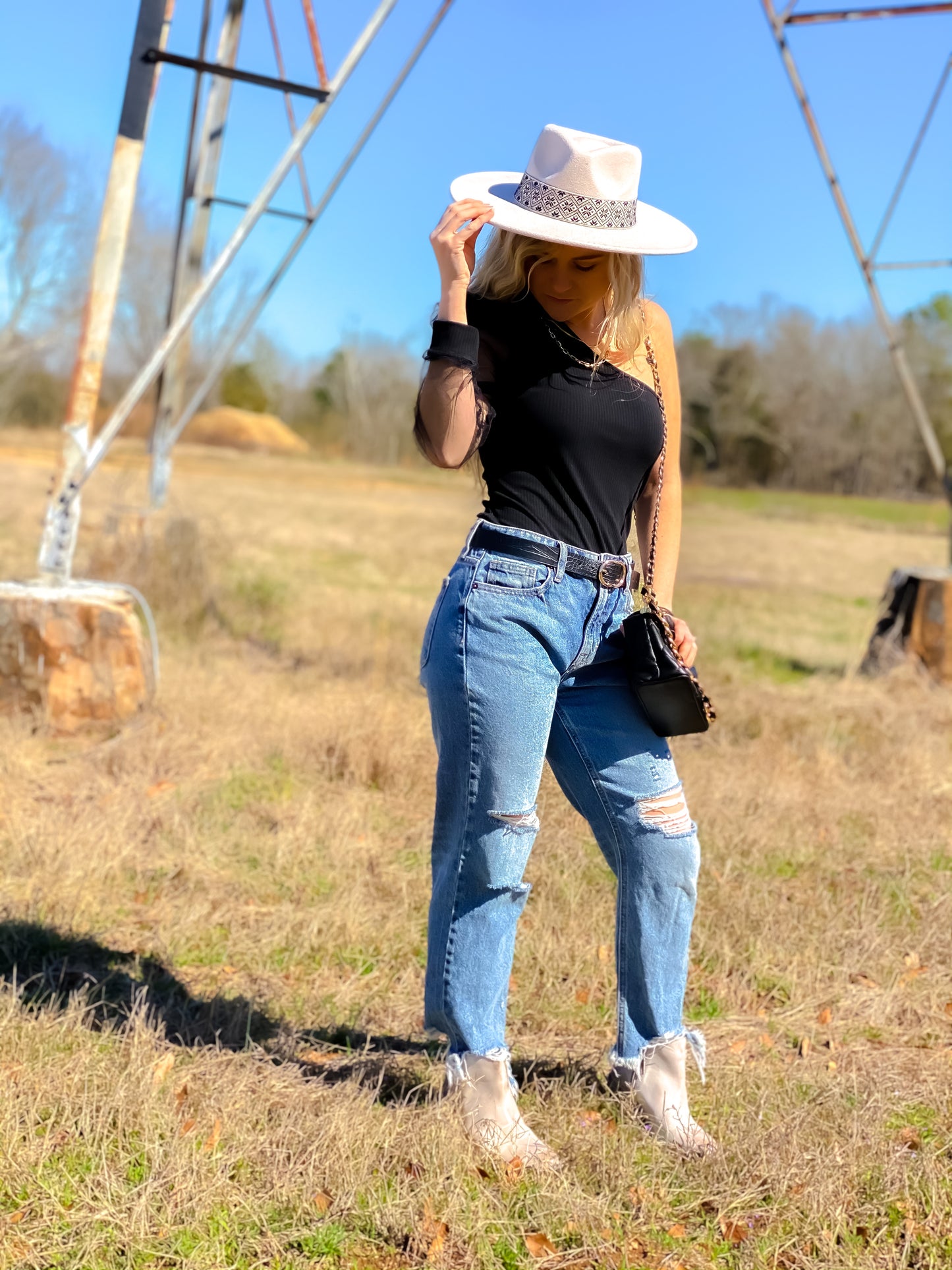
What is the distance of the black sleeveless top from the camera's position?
2.38 meters

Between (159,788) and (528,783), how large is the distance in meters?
2.94

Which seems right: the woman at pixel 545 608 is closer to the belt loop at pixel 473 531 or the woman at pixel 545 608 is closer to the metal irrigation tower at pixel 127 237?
the belt loop at pixel 473 531

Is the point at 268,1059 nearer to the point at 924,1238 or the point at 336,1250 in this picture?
the point at 336,1250

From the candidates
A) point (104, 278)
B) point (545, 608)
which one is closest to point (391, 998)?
point (545, 608)

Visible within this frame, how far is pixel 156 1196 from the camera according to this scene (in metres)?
2.36

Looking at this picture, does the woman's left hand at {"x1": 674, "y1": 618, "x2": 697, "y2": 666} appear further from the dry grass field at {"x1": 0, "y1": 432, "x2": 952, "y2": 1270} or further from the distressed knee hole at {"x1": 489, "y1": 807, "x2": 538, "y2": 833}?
the dry grass field at {"x1": 0, "y1": 432, "x2": 952, "y2": 1270}

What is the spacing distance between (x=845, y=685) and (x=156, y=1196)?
6365mm

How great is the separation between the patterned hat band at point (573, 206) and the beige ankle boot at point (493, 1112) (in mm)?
1728

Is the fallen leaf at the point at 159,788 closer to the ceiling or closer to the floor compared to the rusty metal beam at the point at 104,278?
closer to the floor

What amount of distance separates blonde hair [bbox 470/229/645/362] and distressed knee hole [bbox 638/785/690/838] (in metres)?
0.92

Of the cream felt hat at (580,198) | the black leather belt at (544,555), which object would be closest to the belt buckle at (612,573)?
the black leather belt at (544,555)

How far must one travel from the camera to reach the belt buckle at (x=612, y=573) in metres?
2.45

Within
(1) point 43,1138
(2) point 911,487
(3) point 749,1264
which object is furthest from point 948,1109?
(2) point 911,487

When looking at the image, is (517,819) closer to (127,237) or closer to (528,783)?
(528,783)
